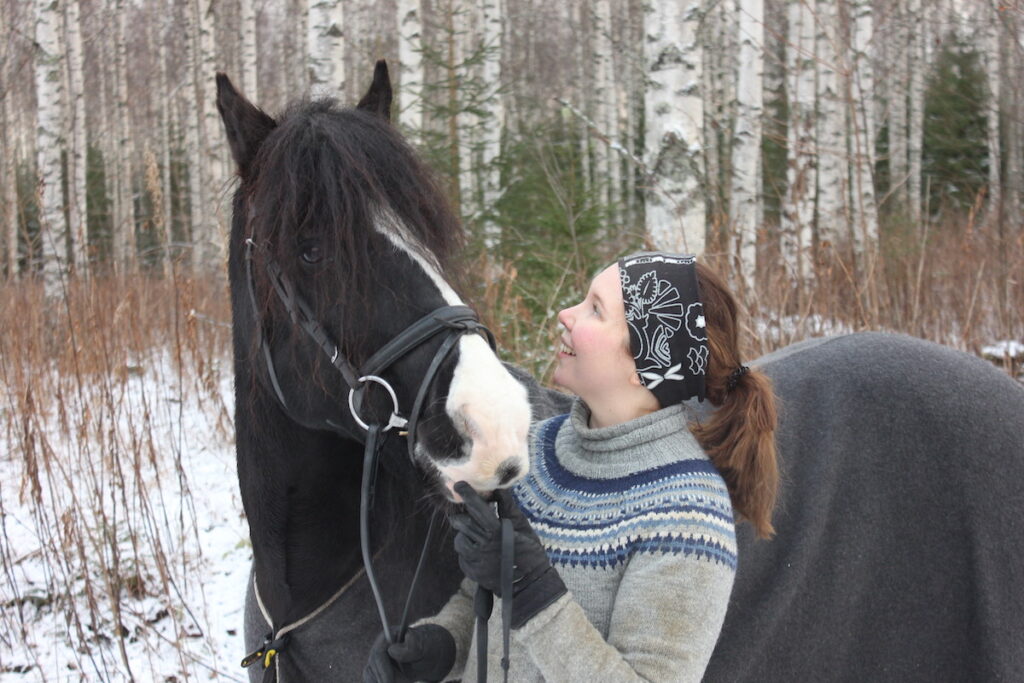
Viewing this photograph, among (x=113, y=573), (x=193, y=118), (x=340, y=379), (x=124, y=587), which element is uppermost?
(x=193, y=118)

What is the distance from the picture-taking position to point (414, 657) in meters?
1.48

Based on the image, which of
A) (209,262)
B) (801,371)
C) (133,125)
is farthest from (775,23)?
(801,371)

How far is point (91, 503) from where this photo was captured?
Result: 3125mm

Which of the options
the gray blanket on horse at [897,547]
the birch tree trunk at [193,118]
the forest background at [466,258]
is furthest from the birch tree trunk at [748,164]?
the birch tree trunk at [193,118]

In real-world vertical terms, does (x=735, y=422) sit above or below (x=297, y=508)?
above

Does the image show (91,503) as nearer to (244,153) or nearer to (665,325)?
(244,153)

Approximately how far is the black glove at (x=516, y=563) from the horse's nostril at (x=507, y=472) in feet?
0.15

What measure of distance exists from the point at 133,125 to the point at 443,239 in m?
20.9

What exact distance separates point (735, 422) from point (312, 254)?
83 cm

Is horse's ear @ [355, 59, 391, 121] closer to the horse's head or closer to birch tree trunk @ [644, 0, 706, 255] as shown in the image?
the horse's head

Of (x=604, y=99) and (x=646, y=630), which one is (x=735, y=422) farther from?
(x=604, y=99)

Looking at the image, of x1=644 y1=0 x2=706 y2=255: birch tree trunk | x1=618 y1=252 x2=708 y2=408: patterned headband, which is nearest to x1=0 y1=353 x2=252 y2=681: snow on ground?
x1=618 y1=252 x2=708 y2=408: patterned headband

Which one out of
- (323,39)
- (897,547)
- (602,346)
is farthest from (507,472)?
(323,39)

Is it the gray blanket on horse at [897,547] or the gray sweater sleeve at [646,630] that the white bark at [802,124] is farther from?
the gray sweater sleeve at [646,630]
